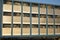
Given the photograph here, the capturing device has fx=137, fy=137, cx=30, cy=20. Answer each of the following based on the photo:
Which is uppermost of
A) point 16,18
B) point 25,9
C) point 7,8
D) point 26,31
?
point 7,8

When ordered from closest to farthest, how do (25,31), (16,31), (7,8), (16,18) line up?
(7,8) → (16,31) → (16,18) → (25,31)

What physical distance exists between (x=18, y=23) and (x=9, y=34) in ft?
6.74

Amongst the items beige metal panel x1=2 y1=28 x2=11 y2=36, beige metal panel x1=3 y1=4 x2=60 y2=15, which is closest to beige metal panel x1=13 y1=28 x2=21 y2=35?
beige metal panel x1=2 y1=28 x2=11 y2=36

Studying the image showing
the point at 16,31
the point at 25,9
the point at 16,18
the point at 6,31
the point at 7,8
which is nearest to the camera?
the point at 6,31

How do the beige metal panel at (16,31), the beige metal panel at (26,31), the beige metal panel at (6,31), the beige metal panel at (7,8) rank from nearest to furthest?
the beige metal panel at (6,31), the beige metal panel at (7,8), the beige metal panel at (16,31), the beige metal panel at (26,31)

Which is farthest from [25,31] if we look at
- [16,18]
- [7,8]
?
[7,8]

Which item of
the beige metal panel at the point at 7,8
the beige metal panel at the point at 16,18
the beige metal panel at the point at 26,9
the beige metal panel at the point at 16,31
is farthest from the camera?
the beige metal panel at the point at 26,9

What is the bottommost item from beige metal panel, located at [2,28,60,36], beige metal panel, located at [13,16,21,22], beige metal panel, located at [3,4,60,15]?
beige metal panel, located at [2,28,60,36]

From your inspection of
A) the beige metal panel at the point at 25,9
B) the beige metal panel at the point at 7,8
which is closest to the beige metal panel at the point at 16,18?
the beige metal panel at the point at 25,9

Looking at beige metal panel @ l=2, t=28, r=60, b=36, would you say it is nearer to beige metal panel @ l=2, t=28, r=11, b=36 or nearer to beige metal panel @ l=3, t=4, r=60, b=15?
beige metal panel @ l=2, t=28, r=11, b=36

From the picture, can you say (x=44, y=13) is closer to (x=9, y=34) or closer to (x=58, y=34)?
(x=58, y=34)

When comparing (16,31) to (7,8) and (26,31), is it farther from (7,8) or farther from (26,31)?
(7,8)

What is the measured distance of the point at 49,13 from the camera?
2227cm

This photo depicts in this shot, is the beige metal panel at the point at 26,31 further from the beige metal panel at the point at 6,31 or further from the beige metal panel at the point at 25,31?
the beige metal panel at the point at 6,31
